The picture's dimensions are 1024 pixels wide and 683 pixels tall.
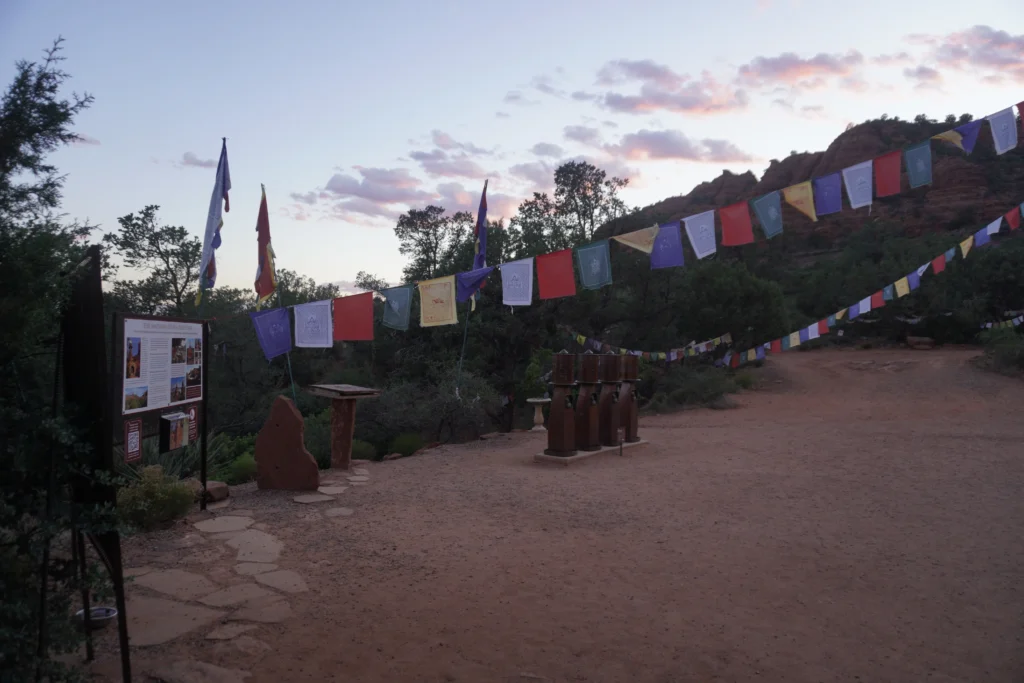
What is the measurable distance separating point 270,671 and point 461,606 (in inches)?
53.8

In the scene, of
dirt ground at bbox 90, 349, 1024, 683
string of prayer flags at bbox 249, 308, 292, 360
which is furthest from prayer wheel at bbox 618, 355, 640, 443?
string of prayer flags at bbox 249, 308, 292, 360

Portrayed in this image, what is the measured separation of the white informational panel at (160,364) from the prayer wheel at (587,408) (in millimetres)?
5731

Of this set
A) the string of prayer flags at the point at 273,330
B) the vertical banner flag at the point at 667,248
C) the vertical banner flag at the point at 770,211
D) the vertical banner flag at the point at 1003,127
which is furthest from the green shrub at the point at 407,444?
the vertical banner flag at the point at 1003,127

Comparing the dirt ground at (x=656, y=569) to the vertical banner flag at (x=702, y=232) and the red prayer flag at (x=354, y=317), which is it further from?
the vertical banner flag at (x=702, y=232)

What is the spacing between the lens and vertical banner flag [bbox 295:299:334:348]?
410 inches

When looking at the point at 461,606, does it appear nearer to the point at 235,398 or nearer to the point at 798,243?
the point at 235,398

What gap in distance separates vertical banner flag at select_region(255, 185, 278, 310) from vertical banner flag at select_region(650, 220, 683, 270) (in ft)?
20.8

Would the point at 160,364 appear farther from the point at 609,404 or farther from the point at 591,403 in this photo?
the point at 609,404

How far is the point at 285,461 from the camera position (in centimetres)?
764

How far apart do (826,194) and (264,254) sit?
8.84 metres

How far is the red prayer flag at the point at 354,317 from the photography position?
10.4 metres

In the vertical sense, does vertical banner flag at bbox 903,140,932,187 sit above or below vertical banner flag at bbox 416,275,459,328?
above

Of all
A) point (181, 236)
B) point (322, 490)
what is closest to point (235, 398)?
point (181, 236)

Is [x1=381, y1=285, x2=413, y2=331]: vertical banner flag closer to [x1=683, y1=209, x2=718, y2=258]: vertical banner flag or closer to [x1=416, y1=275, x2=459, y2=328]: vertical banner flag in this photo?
→ [x1=416, y1=275, x2=459, y2=328]: vertical banner flag
